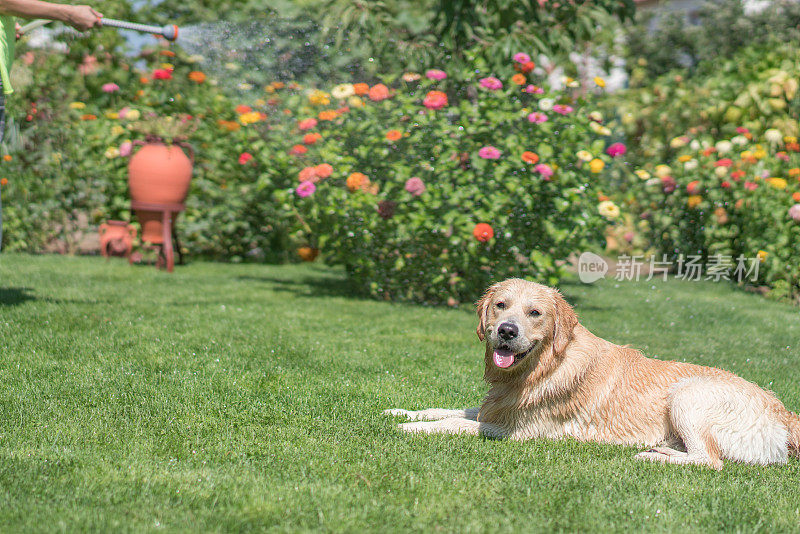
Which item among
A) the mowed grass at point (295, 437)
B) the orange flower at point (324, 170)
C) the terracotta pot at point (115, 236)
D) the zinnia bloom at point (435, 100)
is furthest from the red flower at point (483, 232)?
the terracotta pot at point (115, 236)

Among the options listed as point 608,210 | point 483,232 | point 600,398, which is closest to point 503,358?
point 600,398

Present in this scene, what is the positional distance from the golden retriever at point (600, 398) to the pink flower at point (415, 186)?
3683mm

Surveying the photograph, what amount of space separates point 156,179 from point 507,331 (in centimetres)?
745

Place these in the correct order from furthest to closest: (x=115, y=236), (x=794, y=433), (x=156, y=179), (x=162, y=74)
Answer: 1. (x=162, y=74)
2. (x=115, y=236)
3. (x=156, y=179)
4. (x=794, y=433)

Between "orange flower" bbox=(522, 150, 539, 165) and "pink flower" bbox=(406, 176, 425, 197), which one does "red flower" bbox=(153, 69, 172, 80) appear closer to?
"pink flower" bbox=(406, 176, 425, 197)

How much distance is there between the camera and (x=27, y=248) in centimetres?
1076

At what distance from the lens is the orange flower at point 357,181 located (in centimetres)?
746

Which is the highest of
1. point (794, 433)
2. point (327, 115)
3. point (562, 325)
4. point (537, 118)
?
point (537, 118)

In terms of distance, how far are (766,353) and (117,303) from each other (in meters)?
5.86

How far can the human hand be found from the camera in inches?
192

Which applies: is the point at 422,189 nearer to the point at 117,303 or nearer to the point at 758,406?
the point at 117,303

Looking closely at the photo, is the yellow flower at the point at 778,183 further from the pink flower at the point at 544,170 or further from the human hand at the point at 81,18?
the human hand at the point at 81,18

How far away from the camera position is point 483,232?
7.00 meters

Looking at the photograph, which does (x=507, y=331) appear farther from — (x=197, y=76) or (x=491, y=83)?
(x=197, y=76)
